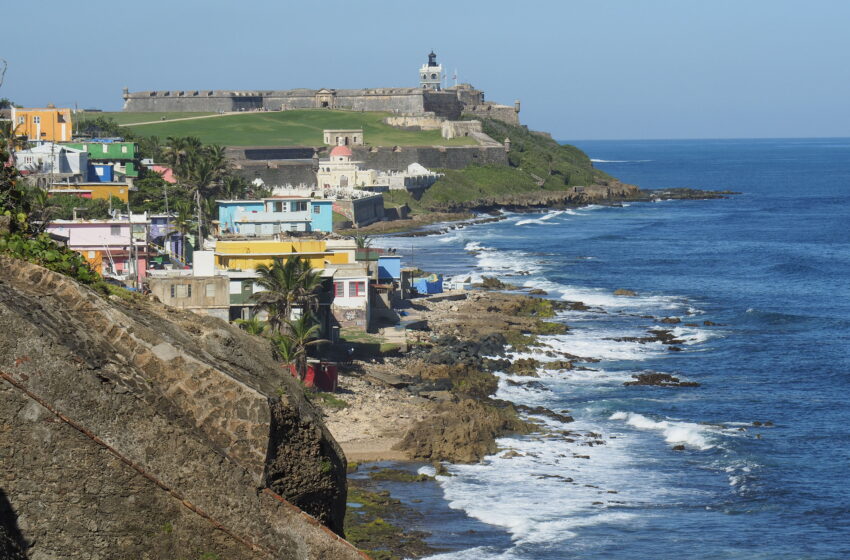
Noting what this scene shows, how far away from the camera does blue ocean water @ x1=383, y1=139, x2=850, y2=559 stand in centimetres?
2822

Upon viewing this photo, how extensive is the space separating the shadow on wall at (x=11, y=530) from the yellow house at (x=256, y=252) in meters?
34.0

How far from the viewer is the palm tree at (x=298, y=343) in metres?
36.4

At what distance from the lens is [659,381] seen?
4544 centimetres

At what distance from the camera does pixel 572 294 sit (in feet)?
233

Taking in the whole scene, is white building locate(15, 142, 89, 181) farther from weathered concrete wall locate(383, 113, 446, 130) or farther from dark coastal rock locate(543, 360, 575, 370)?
weathered concrete wall locate(383, 113, 446, 130)

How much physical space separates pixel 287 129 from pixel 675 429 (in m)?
126

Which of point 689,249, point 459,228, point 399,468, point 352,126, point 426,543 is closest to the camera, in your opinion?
point 426,543

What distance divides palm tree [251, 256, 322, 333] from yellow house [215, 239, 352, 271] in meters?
2.12

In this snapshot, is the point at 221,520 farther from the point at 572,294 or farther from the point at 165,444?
the point at 572,294

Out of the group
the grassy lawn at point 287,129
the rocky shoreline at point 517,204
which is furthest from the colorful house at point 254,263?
the grassy lawn at point 287,129

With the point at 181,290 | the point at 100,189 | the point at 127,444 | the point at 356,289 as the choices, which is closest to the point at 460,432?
the point at 181,290

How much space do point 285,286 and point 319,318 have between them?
3.38 meters

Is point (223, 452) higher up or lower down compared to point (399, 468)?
higher up

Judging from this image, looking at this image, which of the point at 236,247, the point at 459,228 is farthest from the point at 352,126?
the point at 236,247
